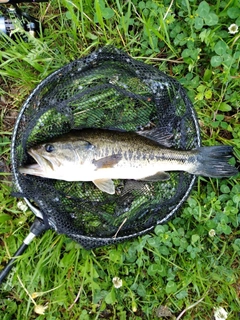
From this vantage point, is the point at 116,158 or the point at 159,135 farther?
the point at 159,135

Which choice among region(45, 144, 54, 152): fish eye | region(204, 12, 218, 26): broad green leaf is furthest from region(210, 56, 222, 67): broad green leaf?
region(45, 144, 54, 152): fish eye

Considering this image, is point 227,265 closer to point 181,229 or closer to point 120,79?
point 181,229

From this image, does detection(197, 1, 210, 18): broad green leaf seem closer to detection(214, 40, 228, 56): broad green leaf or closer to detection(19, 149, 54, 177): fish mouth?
detection(214, 40, 228, 56): broad green leaf

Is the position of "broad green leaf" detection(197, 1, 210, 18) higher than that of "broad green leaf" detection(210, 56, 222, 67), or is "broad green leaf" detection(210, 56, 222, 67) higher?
"broad green leaf" detection(197, 1, 210, 18)

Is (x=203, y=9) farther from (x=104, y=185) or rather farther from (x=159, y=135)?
(x=104, y=185)

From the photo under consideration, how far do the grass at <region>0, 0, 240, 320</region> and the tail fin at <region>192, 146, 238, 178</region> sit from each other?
0.80 feet

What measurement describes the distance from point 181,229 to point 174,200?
0.93 feet

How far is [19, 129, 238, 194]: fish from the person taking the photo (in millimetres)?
2932

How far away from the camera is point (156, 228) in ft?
10.7

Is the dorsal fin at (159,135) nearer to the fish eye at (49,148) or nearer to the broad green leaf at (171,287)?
the fish eye at (49,148)

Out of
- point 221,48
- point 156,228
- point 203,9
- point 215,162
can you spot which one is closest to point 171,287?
point 156,228

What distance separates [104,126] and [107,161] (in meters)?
0.41

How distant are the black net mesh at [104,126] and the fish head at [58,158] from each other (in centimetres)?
17

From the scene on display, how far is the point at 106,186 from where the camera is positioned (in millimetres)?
3062
